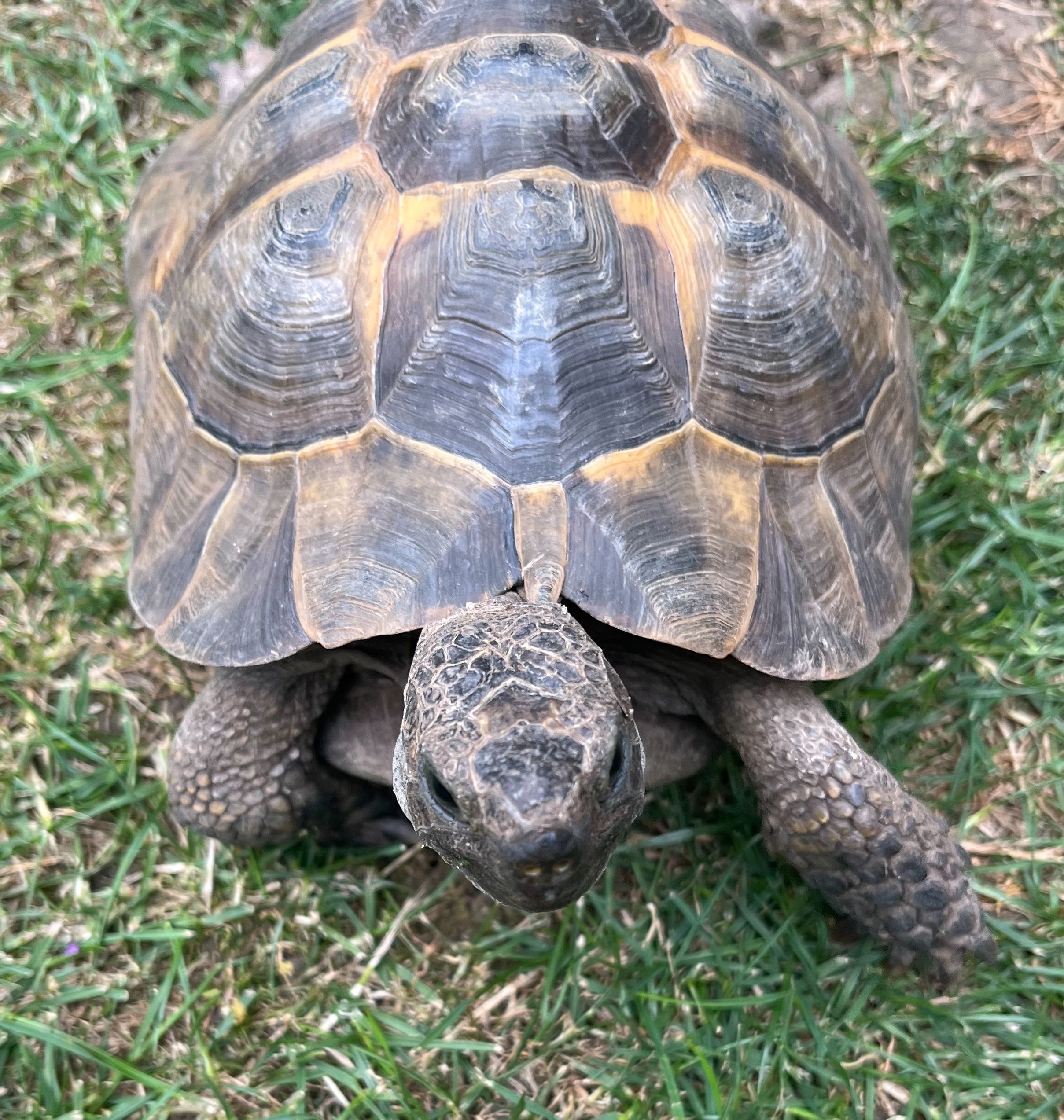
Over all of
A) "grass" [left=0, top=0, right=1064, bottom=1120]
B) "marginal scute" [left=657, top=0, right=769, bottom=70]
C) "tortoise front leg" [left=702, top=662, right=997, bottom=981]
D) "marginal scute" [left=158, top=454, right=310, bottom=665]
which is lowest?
"grass" [left=0, top=0, right=1064, bottom=1120]

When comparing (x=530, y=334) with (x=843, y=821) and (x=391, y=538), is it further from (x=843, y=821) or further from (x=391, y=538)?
(x=843, y=821)

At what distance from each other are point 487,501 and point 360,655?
521mm

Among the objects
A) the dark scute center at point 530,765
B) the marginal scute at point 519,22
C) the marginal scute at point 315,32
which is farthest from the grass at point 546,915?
the marginal scute at point 519,22

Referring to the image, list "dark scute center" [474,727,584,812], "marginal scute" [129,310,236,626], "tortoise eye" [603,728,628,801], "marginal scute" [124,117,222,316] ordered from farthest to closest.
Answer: "marginal scute" [124,117,222,316] → "marginal scute" [129,310,236,626] → "tortoise eye" [603,728,628,801] → "dark scute center" [474,727,584,812]

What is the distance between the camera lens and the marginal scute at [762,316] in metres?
1.99

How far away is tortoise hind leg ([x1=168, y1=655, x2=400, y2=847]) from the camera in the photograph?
2.30 m

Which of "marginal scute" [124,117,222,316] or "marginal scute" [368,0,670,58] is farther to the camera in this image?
"marginal scute" [124,117,222,316]

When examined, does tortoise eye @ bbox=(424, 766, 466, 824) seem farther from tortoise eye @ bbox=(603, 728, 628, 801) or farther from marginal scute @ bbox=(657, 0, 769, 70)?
marginal scute @ bbox=(657, 0, 769, 70)

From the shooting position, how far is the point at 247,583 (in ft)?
6.75

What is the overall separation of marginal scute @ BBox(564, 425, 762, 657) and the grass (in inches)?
33.6

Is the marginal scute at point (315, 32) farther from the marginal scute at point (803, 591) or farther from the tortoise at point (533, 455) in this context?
the marginal scute at point (803, 591)

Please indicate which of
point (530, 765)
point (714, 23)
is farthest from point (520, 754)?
point (714, 23)

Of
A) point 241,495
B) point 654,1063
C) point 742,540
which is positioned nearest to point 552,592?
point 742,540

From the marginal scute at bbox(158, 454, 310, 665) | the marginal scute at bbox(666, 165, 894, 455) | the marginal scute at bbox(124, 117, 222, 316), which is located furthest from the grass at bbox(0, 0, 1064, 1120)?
the marginal scute at bbox(666, 165, 894, 455)
